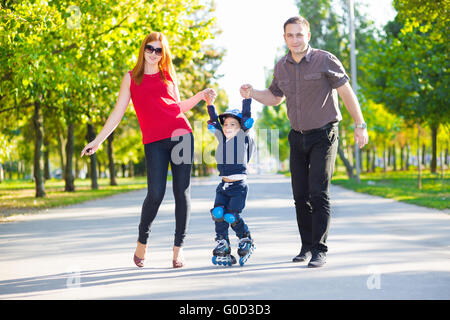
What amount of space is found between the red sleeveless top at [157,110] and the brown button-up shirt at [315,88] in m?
1.02

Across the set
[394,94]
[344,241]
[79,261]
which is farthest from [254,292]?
[394,94]

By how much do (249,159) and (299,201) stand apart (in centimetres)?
61

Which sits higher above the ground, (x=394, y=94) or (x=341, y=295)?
(x=394, y=94)

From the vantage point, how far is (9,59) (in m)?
12.5

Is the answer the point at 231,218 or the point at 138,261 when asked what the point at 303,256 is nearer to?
the point at 231,218

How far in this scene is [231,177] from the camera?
579cm

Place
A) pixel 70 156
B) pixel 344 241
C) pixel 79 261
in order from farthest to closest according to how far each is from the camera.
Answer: pixel 70 156
pixel 344 241
pixel 79 261

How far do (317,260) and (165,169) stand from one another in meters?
1.55

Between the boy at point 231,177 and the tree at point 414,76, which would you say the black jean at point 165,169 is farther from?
the tree at point 414,76

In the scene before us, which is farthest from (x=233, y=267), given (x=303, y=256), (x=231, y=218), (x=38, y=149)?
(x=38, y=149)

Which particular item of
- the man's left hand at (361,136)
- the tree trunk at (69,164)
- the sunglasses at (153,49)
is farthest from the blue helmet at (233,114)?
the tree trunk at (69,164)

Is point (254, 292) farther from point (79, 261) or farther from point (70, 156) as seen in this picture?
point (70, 156)

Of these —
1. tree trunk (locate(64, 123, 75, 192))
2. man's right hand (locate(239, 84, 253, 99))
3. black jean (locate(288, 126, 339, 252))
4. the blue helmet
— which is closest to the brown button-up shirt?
black jean (locate(288, 126, 339, 252))

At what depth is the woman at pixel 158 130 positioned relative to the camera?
18.5 ft
